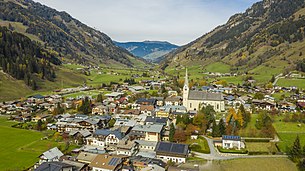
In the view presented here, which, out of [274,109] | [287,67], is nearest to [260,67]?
[287,67]

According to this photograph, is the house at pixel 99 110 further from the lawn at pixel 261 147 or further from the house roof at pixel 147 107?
the lawn at pixel 261 147

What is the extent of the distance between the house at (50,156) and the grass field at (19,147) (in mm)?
1810

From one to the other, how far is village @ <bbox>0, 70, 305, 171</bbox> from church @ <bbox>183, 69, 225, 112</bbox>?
0.27 metres

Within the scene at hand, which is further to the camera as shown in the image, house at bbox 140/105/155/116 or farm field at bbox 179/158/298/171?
house at bbox 140/105/155/116

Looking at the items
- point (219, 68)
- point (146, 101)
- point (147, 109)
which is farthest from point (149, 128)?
point (219, 68)

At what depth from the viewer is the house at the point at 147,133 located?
48688 mm

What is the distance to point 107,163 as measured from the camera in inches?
1401

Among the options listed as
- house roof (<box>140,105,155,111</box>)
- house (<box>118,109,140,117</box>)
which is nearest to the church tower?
house roof (<box>140,105,155,111</box>)

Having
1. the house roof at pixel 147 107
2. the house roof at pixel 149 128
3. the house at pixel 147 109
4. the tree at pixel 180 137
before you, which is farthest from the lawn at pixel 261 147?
the house roof at pixel 147 107

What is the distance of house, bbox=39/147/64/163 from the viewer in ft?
124

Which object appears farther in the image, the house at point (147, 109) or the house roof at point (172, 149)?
the house at point (147, 109)

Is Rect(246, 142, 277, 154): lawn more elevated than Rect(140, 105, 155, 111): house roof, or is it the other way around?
Rect(140, 105, 155, 111): house roof

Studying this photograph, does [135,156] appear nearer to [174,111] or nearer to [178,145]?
[178,145]

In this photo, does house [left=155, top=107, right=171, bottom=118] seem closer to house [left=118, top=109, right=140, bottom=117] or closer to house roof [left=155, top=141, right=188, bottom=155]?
house [left=118, top=109, right=140, bottom=117]
